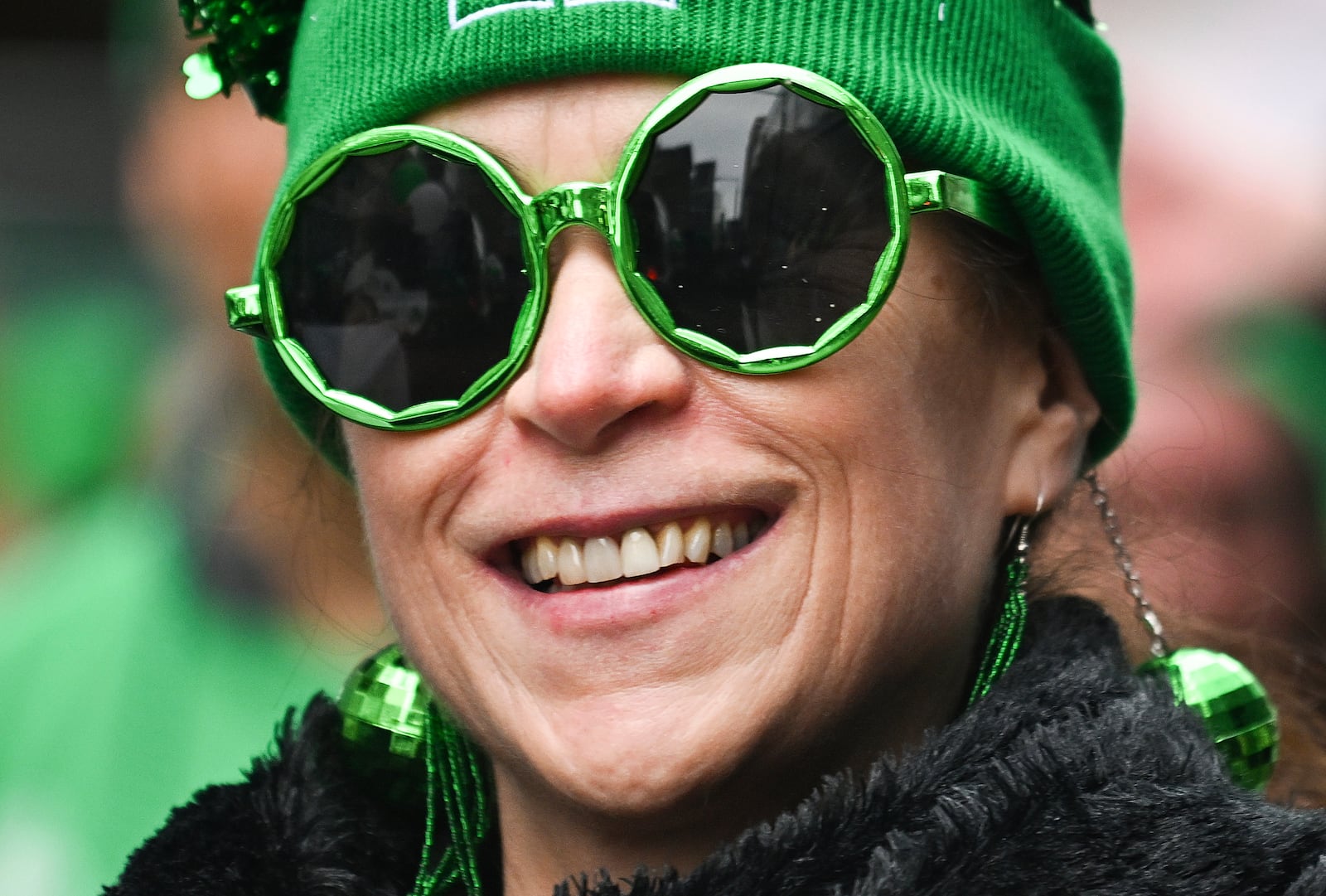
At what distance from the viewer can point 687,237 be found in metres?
1.72

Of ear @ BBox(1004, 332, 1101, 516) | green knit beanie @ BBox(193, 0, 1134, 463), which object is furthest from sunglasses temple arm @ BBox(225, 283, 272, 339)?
ear @ BBox(1004, 332, 1101, 516)

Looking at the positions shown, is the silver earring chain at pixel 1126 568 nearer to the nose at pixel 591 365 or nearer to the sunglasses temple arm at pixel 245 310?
the nose at pixel 591 365

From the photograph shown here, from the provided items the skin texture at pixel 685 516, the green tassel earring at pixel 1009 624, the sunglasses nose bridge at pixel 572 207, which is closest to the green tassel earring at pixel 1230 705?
the green tassel earring at pixel 1009 624

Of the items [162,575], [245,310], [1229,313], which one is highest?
[1229,313]

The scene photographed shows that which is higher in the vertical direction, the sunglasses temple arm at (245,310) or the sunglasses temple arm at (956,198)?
the sunglasses temple arm at (245,310)

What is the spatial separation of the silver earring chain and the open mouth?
656 mm

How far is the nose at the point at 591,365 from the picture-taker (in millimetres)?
1668

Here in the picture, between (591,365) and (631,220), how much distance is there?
17 cm

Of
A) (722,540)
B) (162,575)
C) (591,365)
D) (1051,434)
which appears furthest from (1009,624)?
(162,575)

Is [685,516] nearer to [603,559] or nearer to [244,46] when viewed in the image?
[603,559]

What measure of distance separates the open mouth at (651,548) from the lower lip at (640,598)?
0.04ft

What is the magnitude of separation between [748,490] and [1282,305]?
2.74m

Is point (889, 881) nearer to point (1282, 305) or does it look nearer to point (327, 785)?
point (327, 785)

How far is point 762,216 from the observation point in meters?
1.71
